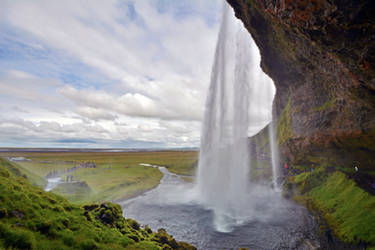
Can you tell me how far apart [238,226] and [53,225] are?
2037 cm

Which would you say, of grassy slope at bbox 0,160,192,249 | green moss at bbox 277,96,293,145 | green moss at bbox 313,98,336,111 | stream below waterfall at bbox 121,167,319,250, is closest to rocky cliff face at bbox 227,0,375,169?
green moss at bbox 313,98,336,111

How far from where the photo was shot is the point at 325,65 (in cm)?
1970

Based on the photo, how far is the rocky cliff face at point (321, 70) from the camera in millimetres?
11367

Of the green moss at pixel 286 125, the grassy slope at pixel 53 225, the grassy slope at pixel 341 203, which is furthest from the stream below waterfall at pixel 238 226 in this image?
the green moss at pixel 286 125

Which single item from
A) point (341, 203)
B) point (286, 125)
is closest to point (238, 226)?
point (341, 203)

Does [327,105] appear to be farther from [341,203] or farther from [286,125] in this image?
[286,125]

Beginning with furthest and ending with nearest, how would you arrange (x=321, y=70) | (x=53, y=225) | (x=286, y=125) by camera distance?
(x=286, y=125) → (x=321, y=70) → (x=53, y=225)

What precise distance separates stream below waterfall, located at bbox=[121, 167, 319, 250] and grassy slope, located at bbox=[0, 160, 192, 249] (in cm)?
772

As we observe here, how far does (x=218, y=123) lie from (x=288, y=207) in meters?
23.1

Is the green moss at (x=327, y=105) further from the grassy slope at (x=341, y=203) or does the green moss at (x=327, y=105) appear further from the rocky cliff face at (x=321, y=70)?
the grassy slope at (x=341, y=203)

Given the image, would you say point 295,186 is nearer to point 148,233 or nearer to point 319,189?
point 319,189

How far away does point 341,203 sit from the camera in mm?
24812

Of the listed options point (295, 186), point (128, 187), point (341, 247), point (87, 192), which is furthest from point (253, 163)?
point (87, 192)

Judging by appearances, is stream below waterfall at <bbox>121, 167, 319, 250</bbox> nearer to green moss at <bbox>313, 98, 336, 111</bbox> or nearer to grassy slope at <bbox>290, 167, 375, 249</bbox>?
grassy slope at <bbox>290, 167, 375, 249</bbox>
